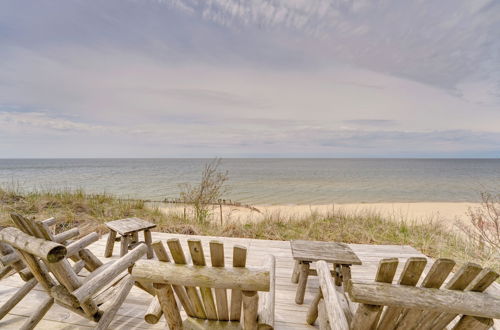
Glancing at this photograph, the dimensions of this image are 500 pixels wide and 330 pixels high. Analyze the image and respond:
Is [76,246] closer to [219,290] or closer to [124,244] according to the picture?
[124,244]

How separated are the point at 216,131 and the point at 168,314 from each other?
49.3m

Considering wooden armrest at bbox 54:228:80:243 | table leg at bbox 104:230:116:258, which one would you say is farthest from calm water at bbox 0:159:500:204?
wooden armrest at bbox 54:228:80:243

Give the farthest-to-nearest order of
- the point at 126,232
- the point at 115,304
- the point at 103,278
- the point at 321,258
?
the point at 126,232 → the point at 321,258 → the point at 115,304 → the point at 103,278

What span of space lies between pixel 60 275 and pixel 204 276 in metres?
1.06

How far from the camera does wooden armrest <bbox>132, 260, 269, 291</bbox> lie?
1.08 metres

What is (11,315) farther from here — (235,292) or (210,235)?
(210,235)

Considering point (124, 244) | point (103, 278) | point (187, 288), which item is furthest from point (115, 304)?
point (124, 244)

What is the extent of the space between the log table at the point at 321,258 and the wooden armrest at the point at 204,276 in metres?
1.24

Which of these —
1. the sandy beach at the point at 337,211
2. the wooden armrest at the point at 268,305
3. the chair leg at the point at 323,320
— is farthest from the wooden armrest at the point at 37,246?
the sandy beach at the point at 337,211

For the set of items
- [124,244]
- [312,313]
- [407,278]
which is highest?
[407,278]

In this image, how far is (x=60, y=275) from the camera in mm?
1390

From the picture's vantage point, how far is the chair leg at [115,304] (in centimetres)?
164

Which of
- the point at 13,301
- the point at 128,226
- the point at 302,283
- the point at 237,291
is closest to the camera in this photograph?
the point at 237,291

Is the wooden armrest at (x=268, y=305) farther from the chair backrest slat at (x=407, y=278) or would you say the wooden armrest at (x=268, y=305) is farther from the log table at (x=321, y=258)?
the log table at (x=321, y=258)
